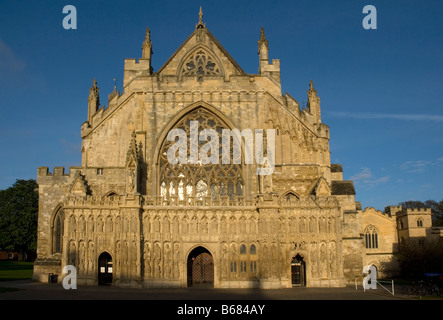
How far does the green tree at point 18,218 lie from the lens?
59.0 meters

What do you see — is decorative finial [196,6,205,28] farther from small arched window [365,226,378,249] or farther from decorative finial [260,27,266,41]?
small arched window [365,226,378,249]

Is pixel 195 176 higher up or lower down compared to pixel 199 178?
higher up

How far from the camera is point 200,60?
117 ft

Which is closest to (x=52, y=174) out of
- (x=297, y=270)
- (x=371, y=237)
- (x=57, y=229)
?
(x=57, y=229)

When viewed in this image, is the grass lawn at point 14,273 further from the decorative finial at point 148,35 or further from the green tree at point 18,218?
the decorative finial at point 148,35

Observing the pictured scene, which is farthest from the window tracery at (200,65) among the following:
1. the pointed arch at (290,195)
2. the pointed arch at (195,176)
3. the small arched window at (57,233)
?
the small arched window at (57,233)

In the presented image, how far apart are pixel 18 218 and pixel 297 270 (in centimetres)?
4633

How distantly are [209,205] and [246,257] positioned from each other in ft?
13.1

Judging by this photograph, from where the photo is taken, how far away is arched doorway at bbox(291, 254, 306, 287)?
92.5 feet

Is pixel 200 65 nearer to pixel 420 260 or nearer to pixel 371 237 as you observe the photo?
pixel 420 260

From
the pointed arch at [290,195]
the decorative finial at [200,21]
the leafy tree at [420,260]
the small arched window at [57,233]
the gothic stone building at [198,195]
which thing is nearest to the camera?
the gothic stone building at [198,195]

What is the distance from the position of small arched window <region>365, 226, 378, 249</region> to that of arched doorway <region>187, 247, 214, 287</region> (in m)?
34.1

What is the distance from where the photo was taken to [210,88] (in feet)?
109

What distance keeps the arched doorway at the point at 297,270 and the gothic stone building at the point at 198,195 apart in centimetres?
6
